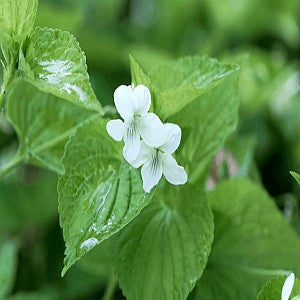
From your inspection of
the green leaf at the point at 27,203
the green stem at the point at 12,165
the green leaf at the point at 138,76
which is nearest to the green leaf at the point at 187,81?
the green leaf at the point at 138,76

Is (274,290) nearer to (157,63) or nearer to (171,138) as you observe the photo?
(171,138)

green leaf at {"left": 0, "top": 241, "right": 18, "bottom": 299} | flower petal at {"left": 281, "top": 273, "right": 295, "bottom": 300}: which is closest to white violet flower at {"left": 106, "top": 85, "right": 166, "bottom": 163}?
flower petal at {"left": 281, "top": 273, "right": 295, "bottom": 300}

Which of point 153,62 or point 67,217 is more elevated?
point 67,217

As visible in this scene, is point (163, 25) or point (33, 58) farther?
point (163, 25)

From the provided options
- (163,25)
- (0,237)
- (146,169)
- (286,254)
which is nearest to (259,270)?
(286,254)

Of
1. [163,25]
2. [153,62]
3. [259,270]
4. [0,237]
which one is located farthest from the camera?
[163,25]

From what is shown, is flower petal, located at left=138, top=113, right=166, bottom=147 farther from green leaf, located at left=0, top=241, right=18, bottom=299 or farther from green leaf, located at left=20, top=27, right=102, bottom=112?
green leaf, located at left=0, top=241, right=18, bottom=299

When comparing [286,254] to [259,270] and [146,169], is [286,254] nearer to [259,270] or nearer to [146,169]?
[259,270]
